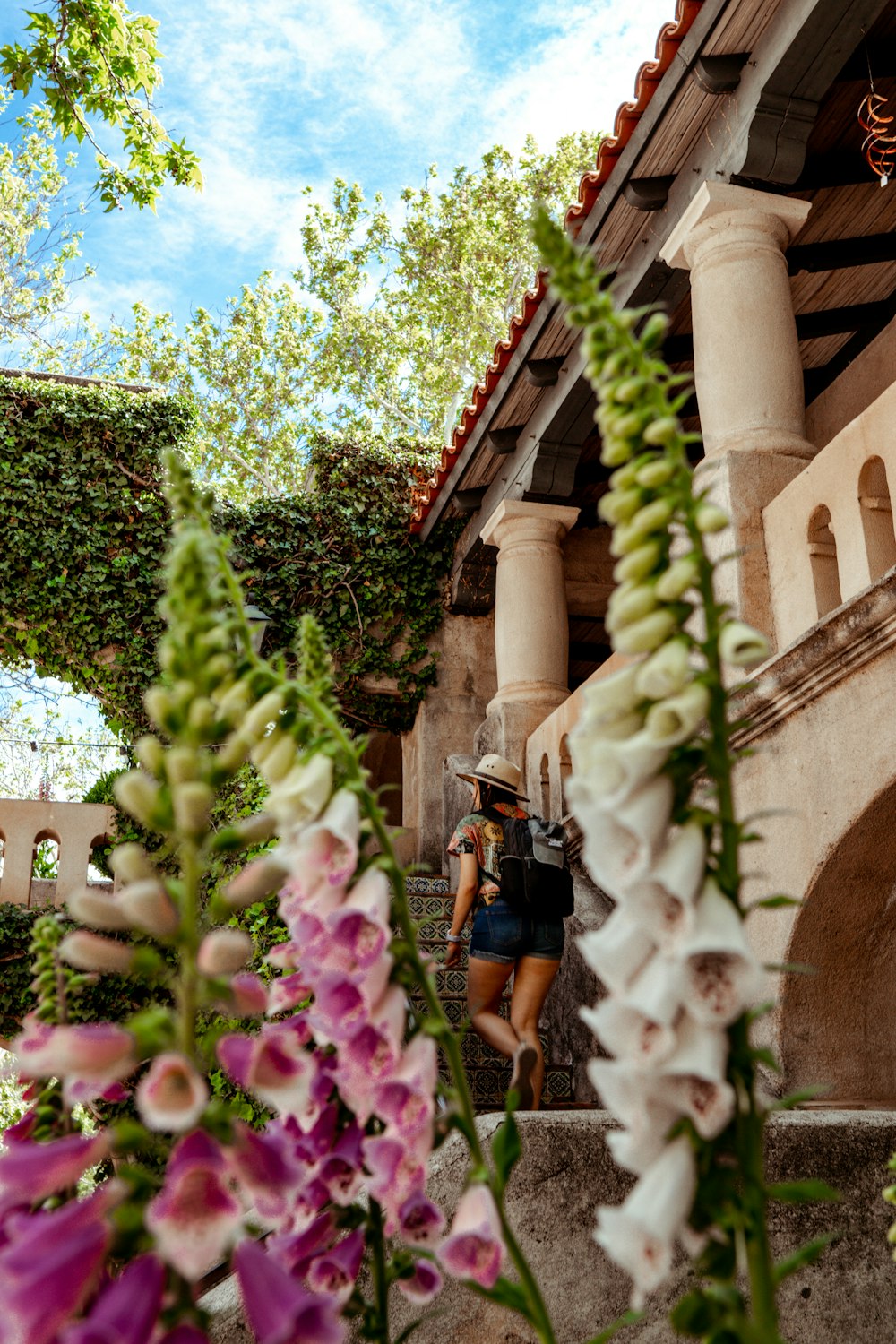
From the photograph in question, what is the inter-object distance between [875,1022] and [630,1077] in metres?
3.92

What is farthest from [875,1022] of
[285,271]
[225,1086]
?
[285,271]

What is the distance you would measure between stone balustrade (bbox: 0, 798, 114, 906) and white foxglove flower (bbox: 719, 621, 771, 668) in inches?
331

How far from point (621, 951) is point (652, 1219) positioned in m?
0.16

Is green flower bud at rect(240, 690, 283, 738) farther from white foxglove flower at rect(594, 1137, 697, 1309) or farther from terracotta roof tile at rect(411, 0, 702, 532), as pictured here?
terracotta roof tile at rect(411, 0, 702, 532)

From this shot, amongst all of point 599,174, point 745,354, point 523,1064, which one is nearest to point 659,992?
point 523,1064

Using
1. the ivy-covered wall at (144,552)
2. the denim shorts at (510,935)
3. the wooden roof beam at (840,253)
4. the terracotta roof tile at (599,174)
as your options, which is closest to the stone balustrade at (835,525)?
the denim shorts at (510,935)

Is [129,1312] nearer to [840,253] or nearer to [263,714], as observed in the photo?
[263,714]

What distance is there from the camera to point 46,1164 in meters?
0.81

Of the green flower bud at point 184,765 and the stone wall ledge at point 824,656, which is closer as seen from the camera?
the green flower bud at point 184,765

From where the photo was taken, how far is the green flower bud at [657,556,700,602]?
0.88m

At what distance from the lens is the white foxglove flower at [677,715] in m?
0.85

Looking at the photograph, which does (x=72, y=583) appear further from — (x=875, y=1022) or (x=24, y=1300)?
(x=24, y=1300)

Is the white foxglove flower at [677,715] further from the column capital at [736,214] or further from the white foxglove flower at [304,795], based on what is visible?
the column capital at [736,214]

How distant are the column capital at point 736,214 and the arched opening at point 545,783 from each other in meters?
3.25
